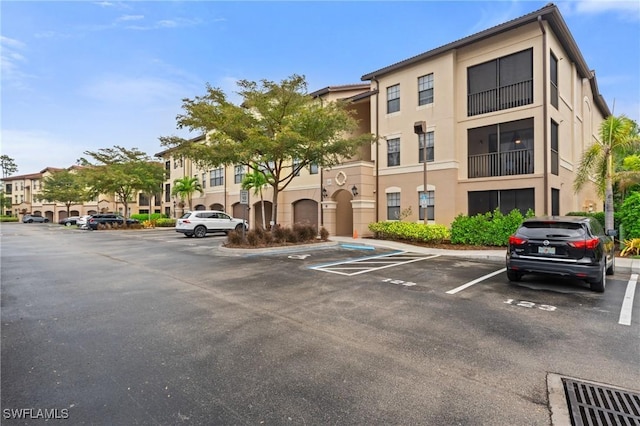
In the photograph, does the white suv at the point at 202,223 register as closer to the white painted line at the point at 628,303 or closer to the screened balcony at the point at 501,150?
the screened balcony at the point at 501,150

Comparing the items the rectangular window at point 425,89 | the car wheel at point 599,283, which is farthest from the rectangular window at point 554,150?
the car wheel at point 599,283

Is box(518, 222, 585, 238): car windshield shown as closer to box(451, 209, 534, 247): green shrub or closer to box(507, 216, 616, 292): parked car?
box(507, 216, 616, 292): parked car

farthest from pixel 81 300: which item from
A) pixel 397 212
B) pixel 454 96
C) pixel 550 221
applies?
pixel 454 96

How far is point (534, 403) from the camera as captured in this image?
2986 millimetres

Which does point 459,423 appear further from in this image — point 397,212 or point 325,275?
point 397,212

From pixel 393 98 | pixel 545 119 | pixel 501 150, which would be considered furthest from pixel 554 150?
pixel 393 98

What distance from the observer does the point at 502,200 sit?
611 inches

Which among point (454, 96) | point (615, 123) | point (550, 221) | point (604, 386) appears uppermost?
point (454, 96)

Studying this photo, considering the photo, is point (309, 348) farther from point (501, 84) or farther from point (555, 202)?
point (501, 84)

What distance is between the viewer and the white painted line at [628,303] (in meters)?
5.25

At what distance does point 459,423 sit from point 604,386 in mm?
1830

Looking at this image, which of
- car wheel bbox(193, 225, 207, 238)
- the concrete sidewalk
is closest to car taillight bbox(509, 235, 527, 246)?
the concrete sidewalk

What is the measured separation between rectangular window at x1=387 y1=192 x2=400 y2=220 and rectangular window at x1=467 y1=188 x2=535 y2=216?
380cm

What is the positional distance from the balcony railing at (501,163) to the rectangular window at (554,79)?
2.92 meters
